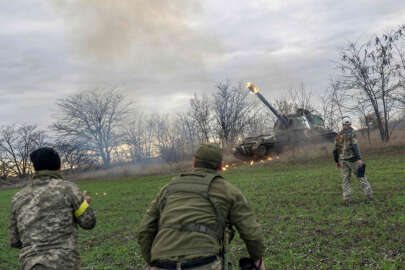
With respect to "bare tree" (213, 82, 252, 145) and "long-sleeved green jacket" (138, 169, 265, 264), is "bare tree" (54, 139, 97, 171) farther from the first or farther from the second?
"long-sleeved green jacket" (138, 169, 265, 264)

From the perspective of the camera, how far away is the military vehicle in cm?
2702

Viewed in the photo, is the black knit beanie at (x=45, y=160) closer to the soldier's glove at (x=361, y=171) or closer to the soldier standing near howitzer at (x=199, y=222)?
the soldier standing near howitzer at (x=199, y=222)

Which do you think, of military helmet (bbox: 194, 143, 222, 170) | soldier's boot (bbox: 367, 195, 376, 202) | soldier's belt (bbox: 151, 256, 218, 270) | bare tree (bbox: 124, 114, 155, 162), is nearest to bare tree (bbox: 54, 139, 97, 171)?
bare tree (bbox: 124, 114, 155, 162)

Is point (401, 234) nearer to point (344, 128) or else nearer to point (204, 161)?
point (344, 128)

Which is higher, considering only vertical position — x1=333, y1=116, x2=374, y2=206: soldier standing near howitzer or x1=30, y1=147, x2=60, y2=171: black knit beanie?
x1=30, y1=147, x2=60, y2=171: black knit beanie

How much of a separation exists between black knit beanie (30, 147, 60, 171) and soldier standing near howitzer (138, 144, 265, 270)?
49.0 inches

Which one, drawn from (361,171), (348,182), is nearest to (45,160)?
(361,171)

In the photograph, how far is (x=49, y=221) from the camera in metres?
3.33

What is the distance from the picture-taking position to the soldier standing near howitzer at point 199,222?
2.71 m

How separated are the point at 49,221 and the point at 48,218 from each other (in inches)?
1.3

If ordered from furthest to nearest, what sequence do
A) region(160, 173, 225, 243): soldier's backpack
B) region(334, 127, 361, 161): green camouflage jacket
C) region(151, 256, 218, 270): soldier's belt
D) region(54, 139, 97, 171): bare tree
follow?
1. region(54, 139, 97, 171): bare tree
2. region(334, 127, 361, 161): green camouflage jacket
3. region(160, 173, 225, 243): soldier's backpack
4. region(151, 256, 218, 270): soldier's belt

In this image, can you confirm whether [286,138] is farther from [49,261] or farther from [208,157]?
[49,261]

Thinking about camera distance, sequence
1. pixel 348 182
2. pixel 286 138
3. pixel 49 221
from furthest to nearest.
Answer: pixel 286 138, pixel 348 182, pixel 49 221

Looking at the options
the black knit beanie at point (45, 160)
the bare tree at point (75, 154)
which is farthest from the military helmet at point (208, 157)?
the bare tree at point (75, 154)
